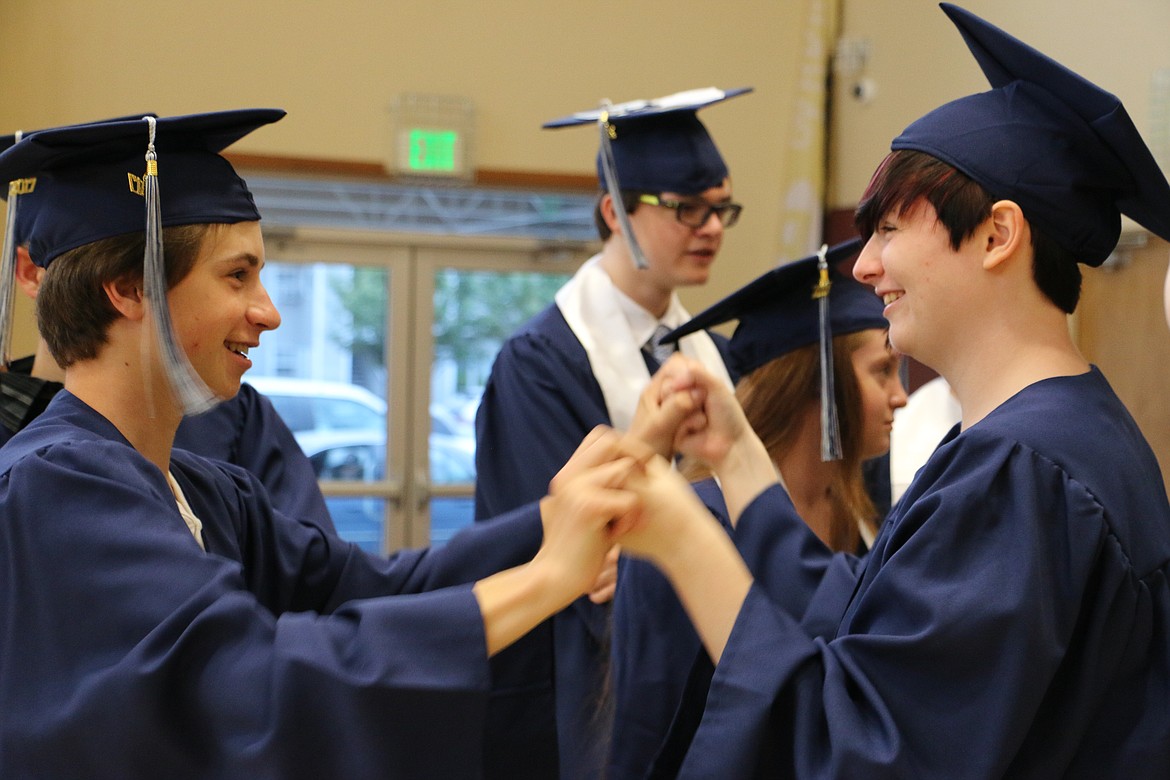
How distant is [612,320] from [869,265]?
1841 millimetres

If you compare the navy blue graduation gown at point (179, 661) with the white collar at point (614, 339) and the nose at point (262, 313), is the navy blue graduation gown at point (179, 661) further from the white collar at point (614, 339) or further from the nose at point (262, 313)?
the white collar at point (614, 339)

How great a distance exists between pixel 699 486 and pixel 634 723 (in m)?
0.45

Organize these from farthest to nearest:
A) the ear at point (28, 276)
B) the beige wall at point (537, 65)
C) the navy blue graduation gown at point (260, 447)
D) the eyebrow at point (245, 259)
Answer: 1. the beige wall at point (537, 65)
2. the navy blue graduation gown at point (260, 447)
3. the ear at point (28, 276)
4. the eyebrow at point (245, 259)

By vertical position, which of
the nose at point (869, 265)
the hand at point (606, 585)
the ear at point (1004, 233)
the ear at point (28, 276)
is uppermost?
the ear at point (1004, 233)

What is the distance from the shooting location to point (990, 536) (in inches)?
56.5

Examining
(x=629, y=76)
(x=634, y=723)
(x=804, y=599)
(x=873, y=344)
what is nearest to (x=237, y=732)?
(x=634, y=723)

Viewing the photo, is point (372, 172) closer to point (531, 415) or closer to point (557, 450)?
point (531, 415)

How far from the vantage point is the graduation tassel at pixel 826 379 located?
231 centimetres

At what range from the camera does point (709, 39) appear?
5.76m

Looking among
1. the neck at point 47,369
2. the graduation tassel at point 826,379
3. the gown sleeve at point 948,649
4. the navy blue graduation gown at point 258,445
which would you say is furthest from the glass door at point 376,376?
the gown sleeve at point 948,649

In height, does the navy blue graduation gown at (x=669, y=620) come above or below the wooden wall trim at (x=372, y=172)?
below

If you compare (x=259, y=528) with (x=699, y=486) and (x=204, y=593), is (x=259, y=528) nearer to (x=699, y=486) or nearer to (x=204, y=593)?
(x=204, y=593)

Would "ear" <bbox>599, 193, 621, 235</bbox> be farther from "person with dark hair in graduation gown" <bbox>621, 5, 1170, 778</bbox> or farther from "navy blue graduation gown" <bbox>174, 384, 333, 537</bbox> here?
"person with dark hair in graduation gown" <bbox>621, 5, 1170, 778</bbox>

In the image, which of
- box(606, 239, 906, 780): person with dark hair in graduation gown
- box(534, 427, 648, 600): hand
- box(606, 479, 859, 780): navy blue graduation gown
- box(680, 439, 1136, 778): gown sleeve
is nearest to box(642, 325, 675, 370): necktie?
box(606, 239, 906, 780): person with dark hair in graduation gown
